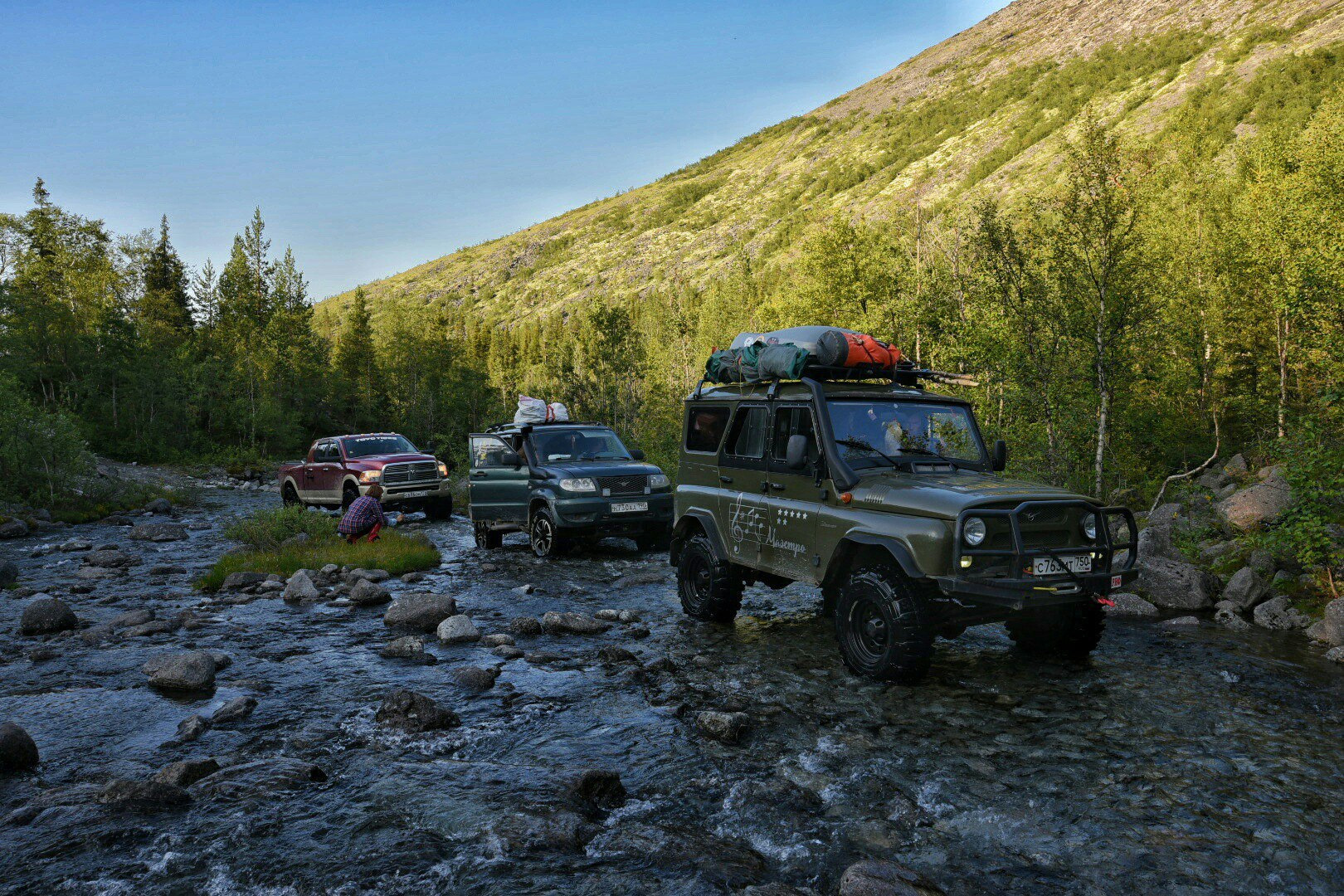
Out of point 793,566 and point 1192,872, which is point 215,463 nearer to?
point 793,566

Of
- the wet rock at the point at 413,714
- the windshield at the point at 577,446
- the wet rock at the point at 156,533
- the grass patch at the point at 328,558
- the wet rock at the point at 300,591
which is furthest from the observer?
the wet rock at the point at 156,533

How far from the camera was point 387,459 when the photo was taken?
66.6 ft

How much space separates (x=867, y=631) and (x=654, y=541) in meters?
8.76

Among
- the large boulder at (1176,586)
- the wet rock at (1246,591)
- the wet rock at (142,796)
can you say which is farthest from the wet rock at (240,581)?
the wet rock at (1246,591)

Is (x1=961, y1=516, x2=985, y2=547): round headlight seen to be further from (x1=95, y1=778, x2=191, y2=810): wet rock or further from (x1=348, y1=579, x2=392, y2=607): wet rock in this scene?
(x1=348, y1=579, x2=392, y2=607): wet rock

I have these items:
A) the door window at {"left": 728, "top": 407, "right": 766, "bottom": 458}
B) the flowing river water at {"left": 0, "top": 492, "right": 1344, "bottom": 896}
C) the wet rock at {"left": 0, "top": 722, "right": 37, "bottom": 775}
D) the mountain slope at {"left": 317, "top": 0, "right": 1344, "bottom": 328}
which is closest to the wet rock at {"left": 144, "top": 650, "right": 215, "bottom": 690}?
the flowing river water at {"left": 0, "top": 492, "right": 1344, "bottom": 896}

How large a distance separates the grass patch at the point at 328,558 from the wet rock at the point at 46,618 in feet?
8.24

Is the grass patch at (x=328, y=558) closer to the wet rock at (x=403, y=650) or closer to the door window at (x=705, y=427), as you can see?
the wet rock at (x=403, y=650)

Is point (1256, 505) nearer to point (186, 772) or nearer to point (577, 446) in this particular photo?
point (577, 446)

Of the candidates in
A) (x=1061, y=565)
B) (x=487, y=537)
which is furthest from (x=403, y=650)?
(x=487, y=537)

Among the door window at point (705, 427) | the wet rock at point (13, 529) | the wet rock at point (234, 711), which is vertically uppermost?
the door window at point (705, 427)

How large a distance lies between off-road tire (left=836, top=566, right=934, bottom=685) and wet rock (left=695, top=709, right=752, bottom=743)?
131 centimetres

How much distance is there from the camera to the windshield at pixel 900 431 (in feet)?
24.4

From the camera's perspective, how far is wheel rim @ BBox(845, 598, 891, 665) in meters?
6.71
